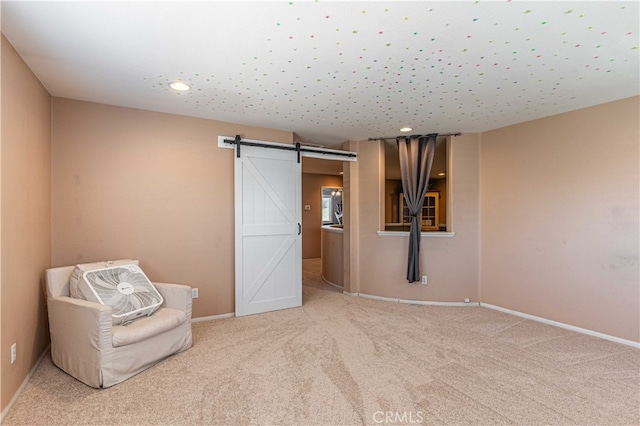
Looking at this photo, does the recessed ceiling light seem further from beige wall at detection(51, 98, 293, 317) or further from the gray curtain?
the gray curtain

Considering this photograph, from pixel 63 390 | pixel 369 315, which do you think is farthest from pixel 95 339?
pixel 369 315

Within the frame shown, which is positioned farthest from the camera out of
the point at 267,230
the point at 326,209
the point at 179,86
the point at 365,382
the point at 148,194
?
the point at 326,209

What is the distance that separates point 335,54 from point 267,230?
2.44 m

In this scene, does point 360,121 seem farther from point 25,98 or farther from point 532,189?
point 25,98

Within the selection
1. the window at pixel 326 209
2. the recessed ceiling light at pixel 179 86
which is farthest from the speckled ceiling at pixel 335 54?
the window at pixel 326 209

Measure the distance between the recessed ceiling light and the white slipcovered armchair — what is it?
183 centimetres

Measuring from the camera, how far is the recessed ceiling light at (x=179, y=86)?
2.70 meters

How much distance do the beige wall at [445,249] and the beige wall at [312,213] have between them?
12.0ft

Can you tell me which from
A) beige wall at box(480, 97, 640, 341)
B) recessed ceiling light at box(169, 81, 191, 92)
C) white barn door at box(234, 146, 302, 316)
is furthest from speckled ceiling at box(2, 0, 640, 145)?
white barn door at box(234, 146, 302, 316)

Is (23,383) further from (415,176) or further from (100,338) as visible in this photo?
(415,176)

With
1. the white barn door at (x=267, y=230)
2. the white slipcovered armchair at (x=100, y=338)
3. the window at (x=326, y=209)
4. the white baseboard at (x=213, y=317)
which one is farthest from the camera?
the window at (x=326, y=209)

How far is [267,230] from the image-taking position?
4.05 meters

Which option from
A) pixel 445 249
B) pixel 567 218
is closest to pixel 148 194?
pixel 445 249

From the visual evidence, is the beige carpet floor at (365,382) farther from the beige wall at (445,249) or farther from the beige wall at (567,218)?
the beige wall at (445,249)
